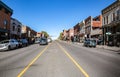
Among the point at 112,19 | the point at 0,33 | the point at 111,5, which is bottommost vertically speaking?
the point at 0,33

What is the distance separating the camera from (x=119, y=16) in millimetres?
41000

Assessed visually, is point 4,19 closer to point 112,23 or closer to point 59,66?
point 112,23

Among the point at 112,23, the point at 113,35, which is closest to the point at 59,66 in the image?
the point at 112,23

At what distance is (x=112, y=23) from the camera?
44.5m

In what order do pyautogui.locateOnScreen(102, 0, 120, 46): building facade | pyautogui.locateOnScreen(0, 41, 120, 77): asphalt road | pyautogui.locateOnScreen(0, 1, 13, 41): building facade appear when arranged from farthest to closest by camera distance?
pyautogui.locateOnScreen(0, 1, 13, 41): building facade → pyautogui.locateOnScreen(102, 0, 120, 46): building facade → pyautogui.locateOnScreen(0, 41, 120, 77): asphalt road

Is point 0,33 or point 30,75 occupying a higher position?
point 0,33

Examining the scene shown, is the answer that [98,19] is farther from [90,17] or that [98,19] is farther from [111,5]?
[111,5]

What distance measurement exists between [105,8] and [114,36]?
32.4 feet

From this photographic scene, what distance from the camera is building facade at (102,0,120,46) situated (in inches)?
1662

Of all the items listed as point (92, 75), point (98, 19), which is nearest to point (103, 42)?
point (98, 19)

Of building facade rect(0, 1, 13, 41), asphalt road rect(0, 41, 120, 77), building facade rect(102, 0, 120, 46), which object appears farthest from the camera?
building facade rect(0, 1, 13, 41)

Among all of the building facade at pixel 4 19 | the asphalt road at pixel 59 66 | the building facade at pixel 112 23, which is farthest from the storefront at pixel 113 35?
the asphalt road at pixel 59 66

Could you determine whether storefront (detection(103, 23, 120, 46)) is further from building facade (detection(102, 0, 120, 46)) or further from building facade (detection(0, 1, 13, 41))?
building facade (detection(0, 1, 13, 41))

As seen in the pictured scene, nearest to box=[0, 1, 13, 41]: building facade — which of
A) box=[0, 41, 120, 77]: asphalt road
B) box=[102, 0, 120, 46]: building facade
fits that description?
box=[102, 0, 120, 46]: building facade
